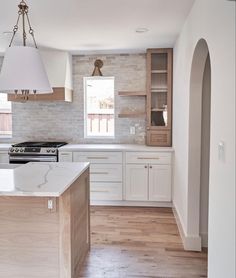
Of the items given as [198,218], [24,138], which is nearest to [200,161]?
[198,218]

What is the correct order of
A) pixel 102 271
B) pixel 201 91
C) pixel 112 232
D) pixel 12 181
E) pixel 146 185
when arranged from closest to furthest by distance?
pixel 12 181 < pixel 102 271 < pixel 201 91 < pixel 112 232 < pixel 146 185

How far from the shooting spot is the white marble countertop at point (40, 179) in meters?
1.89

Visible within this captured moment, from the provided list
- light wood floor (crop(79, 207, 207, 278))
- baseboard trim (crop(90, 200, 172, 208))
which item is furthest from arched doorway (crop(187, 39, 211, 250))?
baseboard trim (crop(90, 200, 172, 208))

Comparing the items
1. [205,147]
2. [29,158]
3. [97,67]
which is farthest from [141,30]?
[29,158]

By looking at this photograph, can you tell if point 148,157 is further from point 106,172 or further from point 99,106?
point 99,106

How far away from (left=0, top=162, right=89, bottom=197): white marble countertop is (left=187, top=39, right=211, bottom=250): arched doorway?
3.72 ft

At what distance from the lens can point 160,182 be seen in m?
Result: 4.24

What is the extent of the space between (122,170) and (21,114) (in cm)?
213

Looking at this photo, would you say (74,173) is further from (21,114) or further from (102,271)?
(21,114)

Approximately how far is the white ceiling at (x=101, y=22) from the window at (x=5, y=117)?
45.9 inches

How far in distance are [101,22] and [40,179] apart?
192 centimetres

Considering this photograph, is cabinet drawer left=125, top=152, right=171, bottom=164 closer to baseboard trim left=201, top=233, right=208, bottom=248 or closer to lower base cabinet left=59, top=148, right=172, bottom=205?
lower base cabinet left=59, top=148, right=172, bottom=205

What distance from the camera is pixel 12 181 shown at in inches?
84.4

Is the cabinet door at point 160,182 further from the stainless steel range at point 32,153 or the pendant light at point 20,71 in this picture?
the pendant light at point 20,71
